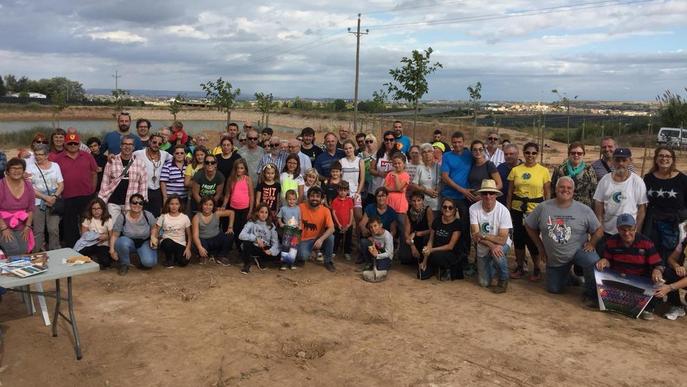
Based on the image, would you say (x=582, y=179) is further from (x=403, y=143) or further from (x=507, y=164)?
(x=403, y=143)

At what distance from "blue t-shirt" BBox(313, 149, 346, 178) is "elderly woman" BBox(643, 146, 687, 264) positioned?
3.90 metres

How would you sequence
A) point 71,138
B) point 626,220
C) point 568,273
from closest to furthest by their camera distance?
1. point 626,220
2. point 568,273
3. point 71,138

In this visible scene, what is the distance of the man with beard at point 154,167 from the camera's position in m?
6.65

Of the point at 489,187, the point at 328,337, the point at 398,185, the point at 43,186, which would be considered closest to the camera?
the point at 328,337

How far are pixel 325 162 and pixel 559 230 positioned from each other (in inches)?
130

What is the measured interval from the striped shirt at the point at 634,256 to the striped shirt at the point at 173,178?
5.29 metres

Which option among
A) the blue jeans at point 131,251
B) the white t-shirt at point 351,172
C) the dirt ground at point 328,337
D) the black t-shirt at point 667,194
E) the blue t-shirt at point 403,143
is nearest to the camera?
the dirt ground at point 328,337

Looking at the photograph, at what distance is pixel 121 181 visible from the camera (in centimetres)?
651

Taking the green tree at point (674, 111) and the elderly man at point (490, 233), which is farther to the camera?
the green tree at point (674, 111)

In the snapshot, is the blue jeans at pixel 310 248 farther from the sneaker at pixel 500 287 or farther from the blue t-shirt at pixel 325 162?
the sneaker at pixel 500 287

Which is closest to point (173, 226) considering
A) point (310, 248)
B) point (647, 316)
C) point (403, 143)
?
point (310, 248)

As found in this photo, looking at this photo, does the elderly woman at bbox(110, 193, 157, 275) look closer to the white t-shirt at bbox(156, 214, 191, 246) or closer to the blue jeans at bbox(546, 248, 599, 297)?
the white t-shirt at bbox(156, 214, 191, 246)

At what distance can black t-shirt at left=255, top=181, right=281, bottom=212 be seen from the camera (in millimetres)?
6777

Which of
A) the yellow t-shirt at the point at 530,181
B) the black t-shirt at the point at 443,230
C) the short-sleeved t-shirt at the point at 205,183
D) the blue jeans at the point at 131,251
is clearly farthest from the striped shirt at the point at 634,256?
the blue jeans at the point at 131,251
